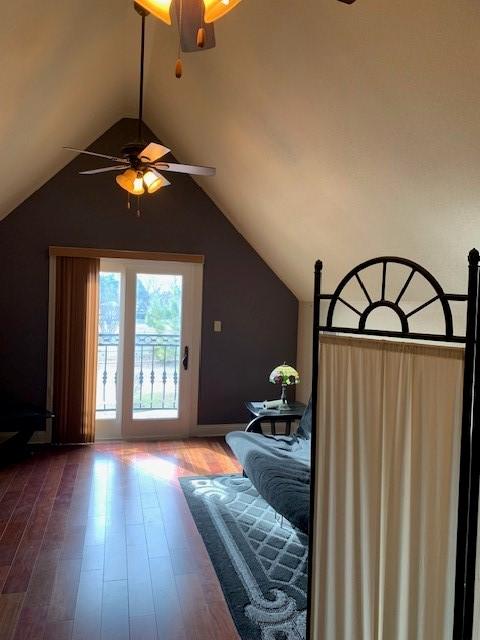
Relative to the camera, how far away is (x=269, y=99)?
2896 millimetres

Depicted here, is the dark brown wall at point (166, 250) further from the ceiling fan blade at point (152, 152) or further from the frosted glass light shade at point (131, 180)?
the ceiling fan blade at point (152, 152)

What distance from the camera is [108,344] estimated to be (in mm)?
5246

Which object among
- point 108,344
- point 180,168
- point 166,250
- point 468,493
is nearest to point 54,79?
point 180,168

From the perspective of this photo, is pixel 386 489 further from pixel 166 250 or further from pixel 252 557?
pixel 166 250

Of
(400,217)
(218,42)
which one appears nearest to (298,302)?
(400,217)

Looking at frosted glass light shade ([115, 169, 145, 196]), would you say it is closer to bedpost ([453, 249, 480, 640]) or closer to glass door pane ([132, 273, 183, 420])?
glass door pane ([132, 273, 183, 420])

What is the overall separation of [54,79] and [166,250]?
234 cm

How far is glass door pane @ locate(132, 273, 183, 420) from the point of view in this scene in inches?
207

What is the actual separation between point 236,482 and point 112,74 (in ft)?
12.1

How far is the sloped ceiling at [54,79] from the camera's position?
2498mm

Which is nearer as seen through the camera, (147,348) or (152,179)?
(152,179)

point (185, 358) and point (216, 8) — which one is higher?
point (216, 8)

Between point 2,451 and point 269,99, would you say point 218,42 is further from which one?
point 2,451

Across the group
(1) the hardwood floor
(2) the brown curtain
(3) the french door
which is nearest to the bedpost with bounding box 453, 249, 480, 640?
(1) the hardwood floor
